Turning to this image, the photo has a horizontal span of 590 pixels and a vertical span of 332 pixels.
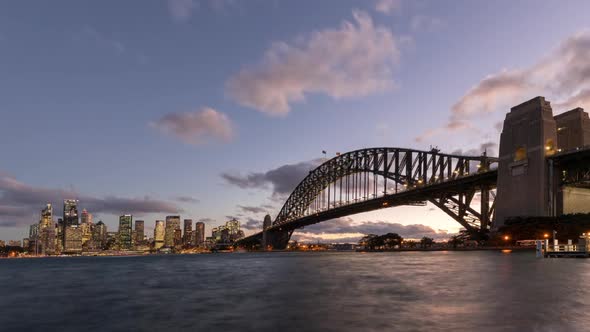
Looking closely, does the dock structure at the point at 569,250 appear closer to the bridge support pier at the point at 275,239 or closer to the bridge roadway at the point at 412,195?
the bridge roadway at the point at 412,195

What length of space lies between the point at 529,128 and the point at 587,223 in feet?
57.2

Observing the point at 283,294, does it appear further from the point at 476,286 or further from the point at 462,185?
the point at 462,185

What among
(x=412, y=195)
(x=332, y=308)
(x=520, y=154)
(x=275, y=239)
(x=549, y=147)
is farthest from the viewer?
(x=275, y=239)

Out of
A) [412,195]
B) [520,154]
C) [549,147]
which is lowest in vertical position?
[412,195]

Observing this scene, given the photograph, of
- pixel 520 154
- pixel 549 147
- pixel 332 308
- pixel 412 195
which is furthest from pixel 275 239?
pixel 332 308

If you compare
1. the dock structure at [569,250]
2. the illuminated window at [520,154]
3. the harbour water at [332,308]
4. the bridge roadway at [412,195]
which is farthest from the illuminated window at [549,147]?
the harbour water at [332,308]

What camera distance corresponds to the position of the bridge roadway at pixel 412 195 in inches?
3531

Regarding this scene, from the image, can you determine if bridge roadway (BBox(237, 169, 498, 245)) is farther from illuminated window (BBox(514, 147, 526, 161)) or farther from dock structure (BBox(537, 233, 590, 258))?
dock structure (BBox(537, 233, 590, 258))

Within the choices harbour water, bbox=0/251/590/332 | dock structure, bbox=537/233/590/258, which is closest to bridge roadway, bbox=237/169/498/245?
dock structure, bbox=537/233/590/258

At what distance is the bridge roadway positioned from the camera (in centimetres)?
8969

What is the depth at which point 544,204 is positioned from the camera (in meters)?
71.7

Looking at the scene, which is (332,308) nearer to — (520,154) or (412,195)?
(520,154)

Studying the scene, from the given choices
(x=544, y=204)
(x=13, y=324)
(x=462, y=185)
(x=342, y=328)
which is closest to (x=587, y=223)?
(x=544, y=204)

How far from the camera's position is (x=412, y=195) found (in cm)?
10281
